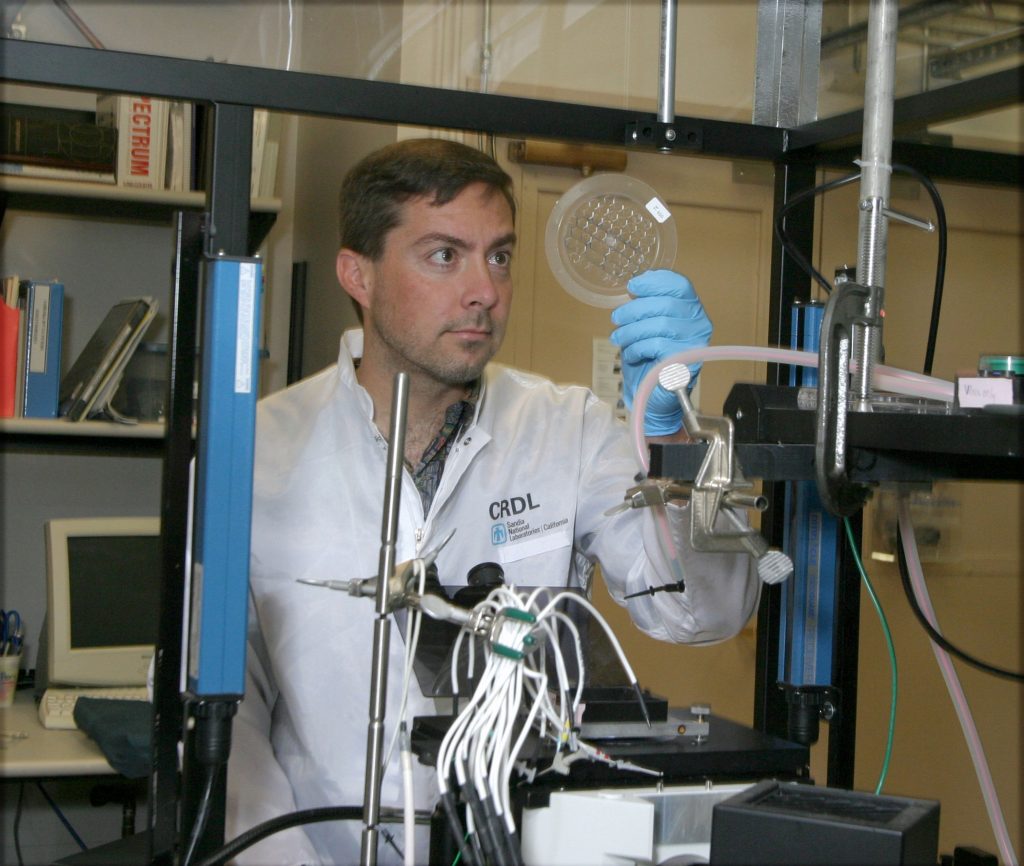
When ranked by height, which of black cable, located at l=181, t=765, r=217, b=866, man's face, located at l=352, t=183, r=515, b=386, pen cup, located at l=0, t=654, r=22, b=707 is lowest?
pen cup, located at l=0, t=654, r=22, b=707

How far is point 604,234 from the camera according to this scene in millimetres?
1248

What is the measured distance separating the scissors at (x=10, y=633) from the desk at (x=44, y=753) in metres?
0.17

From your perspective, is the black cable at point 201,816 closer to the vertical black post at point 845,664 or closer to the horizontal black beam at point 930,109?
the vertical black post at point 845,664

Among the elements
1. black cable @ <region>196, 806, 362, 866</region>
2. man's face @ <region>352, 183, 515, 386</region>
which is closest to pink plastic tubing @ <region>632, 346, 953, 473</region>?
black cable @ <region>196, 806, 362, 866</region>

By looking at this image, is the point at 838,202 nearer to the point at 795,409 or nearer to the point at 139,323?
the point at 795,409

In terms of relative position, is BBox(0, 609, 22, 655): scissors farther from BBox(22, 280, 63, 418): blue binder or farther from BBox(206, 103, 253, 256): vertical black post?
BBox(206, 103, 253, 256): vertical black post

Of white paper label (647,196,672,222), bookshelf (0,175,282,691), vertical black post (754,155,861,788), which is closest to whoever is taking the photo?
white paper label (647,196,672,222)

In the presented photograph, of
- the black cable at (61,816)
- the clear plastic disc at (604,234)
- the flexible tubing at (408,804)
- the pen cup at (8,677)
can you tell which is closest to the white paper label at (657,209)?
the clear plastic disc at (604,234)

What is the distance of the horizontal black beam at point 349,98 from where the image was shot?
104 centimetres

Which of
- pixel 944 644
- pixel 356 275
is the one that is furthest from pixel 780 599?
pixel 356 275

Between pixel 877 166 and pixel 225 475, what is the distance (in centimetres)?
59

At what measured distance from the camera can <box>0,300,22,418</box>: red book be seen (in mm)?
2213

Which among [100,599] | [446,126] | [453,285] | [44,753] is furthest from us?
[100,599]

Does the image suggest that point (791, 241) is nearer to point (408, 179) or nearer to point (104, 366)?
point (408, 179)
